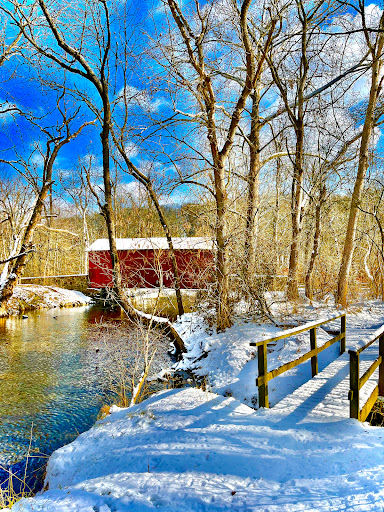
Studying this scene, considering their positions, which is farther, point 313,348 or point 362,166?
point 362,166

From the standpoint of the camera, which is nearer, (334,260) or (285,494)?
(285,494)

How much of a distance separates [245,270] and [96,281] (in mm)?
16860

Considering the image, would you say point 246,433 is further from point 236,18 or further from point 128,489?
point 236,18

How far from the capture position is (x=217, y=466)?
3.04 meters

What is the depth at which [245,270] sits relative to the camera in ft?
27.5

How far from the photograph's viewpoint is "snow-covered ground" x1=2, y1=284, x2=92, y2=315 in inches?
662

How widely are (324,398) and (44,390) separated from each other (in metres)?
5.54

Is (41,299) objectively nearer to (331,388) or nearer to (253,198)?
(253,198)

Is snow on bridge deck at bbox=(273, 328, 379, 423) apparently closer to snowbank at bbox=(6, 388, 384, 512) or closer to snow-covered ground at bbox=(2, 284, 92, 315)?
snowbank at bbox=(6, 388, 384, 512)

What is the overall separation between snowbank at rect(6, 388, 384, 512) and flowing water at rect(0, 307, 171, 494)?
3.47 ft

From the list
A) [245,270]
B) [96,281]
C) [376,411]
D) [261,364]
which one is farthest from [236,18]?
[96,281]

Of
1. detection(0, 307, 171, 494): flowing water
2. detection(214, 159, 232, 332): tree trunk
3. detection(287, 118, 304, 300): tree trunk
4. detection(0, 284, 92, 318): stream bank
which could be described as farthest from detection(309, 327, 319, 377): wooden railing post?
detection(0, 284, 92, 318): stream bank

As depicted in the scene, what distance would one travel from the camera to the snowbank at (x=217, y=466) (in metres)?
2.58

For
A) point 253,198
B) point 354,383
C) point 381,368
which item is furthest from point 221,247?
point 354,383
